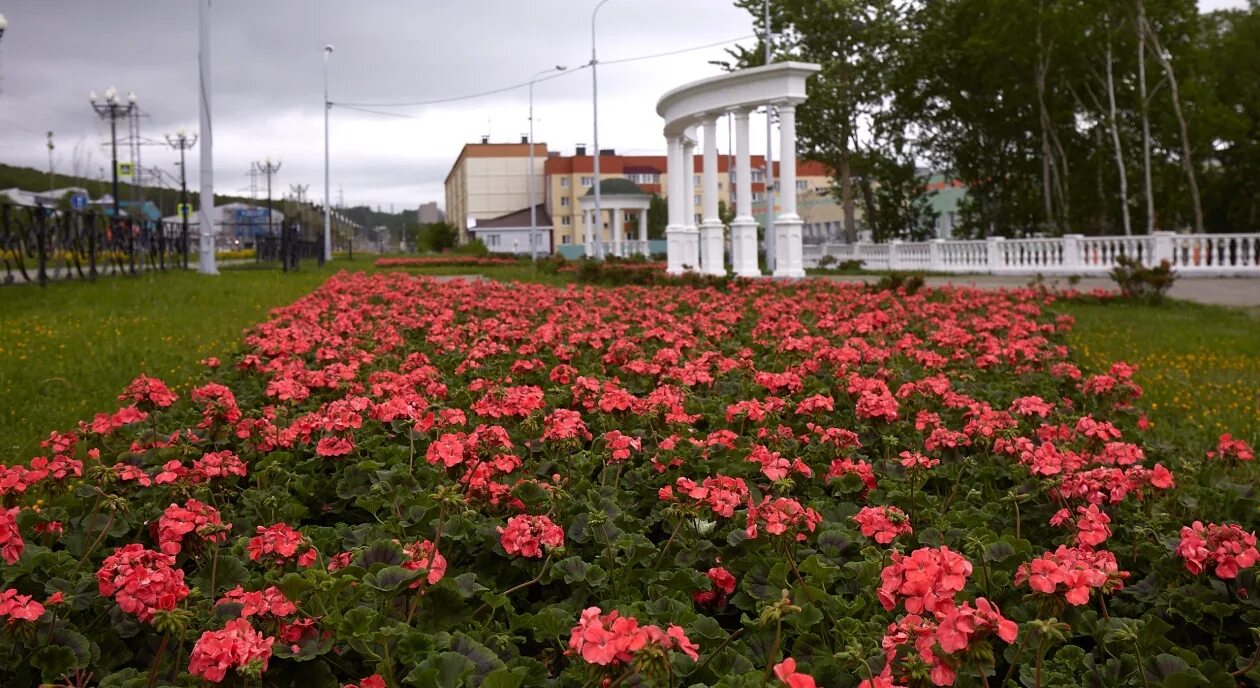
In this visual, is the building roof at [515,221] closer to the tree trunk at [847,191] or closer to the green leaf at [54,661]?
the tree trunk at [847,191]

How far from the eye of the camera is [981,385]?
497 cm

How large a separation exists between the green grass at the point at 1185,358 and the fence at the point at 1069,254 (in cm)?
734

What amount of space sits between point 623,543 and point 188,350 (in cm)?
661

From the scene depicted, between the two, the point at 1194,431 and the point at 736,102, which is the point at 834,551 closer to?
the point at 1194,431

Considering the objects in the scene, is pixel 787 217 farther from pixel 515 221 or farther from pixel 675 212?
pixel 515 221

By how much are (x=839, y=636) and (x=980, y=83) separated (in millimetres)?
35312

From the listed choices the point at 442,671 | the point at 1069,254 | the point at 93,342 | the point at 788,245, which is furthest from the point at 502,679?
the point at 1069,254

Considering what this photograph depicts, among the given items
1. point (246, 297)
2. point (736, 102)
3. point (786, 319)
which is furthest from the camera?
point (736, 102)

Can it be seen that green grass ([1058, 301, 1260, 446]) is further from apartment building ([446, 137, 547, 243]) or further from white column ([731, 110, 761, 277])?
apartment building ([446, 137, 547, 243])

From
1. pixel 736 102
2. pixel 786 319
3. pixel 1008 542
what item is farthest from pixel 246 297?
pixel 1008 542

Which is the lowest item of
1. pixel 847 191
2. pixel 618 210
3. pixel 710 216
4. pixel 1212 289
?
pixel 1212 289

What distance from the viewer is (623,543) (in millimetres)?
2324

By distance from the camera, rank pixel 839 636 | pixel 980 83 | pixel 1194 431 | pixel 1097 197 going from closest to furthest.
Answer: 1. pixel 839 636
2. pixel 1194 431
3. pixel 1097 197
4. pixel 980 83

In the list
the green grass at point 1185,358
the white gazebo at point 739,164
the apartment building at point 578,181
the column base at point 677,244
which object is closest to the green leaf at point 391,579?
the green grass at point 1185,358
